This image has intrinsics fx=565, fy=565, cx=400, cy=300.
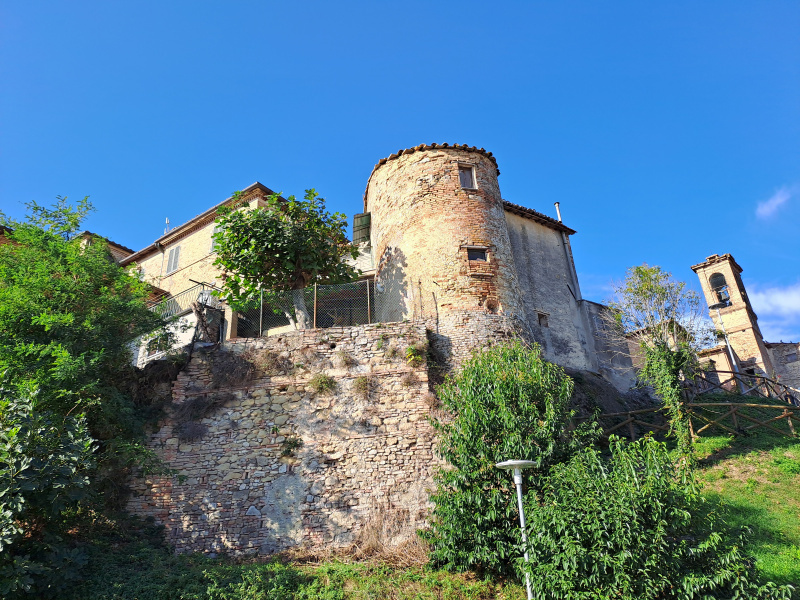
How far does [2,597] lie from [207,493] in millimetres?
4523

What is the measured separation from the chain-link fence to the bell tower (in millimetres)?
22445

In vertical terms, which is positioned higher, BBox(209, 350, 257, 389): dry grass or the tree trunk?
the tree trunk

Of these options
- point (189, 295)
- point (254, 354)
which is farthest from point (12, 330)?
point (189, 295)

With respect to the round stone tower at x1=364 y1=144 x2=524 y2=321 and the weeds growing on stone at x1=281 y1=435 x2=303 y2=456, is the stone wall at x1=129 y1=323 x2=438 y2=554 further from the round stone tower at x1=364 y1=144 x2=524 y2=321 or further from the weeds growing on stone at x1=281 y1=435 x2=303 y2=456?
the round stone tower at x1=364 y1=144 x2=524 y2=321

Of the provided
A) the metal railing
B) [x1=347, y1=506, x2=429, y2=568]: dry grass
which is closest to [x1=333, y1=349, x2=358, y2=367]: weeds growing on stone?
[x1=347, y1=506, x2=429, y2=568]: dry grass

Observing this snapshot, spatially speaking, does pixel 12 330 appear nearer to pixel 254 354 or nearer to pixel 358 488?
pixel 254 354

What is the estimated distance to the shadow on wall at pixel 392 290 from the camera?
54.6 feet

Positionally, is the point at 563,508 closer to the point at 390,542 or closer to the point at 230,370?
the point at 390,542

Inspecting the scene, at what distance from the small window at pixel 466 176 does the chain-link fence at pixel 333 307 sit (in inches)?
159

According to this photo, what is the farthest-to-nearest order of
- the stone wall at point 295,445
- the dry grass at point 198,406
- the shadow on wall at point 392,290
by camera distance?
1. the shadow on wall at point 392,290
2. the dry grass at point 198,406
3. the stone wall at point 295,445

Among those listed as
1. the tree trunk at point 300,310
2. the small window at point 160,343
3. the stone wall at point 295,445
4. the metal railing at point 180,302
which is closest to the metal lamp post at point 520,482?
the stone wall at point 295,445

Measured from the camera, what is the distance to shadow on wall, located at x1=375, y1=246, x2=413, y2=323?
1664cm

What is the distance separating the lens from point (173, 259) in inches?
1039

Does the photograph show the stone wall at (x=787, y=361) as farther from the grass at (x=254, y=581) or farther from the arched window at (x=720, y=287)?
the grass at (x=254, y=581)
